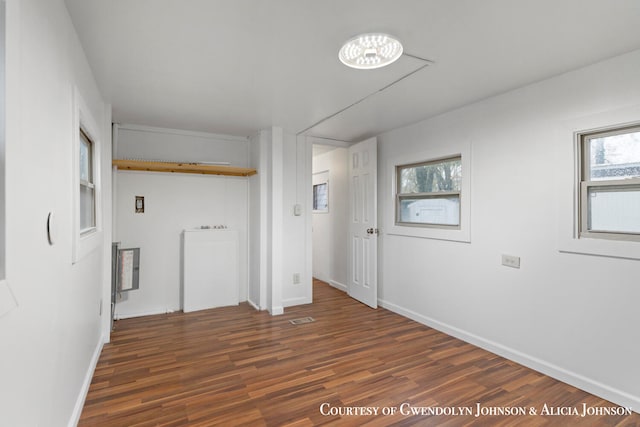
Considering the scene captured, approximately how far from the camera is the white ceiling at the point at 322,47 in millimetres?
1688

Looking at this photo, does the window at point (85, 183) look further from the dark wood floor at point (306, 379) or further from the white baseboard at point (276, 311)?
the white baseboard at point (276, 311)

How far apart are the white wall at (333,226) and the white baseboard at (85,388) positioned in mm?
3342

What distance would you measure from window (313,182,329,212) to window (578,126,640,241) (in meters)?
3.82

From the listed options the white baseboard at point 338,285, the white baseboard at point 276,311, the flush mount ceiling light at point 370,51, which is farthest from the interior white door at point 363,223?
the flush mount ceiling light at point 370,51

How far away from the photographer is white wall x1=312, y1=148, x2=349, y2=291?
17.1 ft

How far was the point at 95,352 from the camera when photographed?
2.69 metres

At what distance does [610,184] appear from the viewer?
2.27 m

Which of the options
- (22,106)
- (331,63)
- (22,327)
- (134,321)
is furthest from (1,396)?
(134,321)

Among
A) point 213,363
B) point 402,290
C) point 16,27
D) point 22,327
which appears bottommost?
point 213,363

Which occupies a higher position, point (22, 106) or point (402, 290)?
point (22, 106)

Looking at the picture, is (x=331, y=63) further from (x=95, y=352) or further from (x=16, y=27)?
(x=95, y=352)

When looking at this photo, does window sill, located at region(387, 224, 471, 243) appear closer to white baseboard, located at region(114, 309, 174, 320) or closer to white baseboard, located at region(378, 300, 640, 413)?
white baseboard, located at region(378, 300, 640, 413)

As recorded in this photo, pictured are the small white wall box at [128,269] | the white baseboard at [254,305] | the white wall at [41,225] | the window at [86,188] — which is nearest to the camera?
the white wall at [41,225]

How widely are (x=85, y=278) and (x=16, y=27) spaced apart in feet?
5.80
